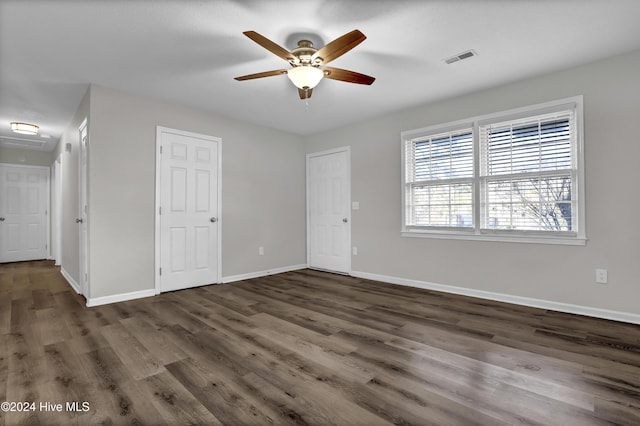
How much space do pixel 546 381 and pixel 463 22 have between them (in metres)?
2.57

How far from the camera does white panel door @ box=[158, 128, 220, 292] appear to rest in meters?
4.11

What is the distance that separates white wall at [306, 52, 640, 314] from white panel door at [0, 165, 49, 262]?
7698 mm

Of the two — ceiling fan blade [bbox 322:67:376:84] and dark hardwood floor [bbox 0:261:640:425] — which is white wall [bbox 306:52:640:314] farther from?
ceiling fan blade [bbox 322:67:376:84]

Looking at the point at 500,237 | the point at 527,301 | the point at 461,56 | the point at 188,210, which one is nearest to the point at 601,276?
the point at 527,301

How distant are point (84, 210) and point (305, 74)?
3213 mm

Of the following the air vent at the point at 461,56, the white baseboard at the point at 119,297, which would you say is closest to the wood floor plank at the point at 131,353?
the white baseboard at the point at 119,297

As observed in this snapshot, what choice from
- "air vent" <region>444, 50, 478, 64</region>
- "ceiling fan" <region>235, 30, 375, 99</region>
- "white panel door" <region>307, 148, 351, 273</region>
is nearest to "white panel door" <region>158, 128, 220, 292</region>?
"white panel door" <region>307, 148, 351, 273</region>

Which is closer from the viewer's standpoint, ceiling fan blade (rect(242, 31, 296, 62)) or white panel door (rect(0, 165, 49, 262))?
ceiling fan blade (rect(242, 31, 296, 62))

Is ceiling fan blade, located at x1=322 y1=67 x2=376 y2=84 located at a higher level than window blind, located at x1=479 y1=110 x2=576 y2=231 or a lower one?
higher

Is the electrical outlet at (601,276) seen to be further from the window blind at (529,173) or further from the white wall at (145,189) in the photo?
the white wall at (145,189)

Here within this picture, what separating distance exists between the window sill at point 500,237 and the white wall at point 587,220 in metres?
0.05

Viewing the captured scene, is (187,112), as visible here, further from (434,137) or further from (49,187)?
(49,187)

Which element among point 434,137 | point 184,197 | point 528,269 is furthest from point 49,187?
point 528,269

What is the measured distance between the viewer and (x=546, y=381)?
74.1 inches
